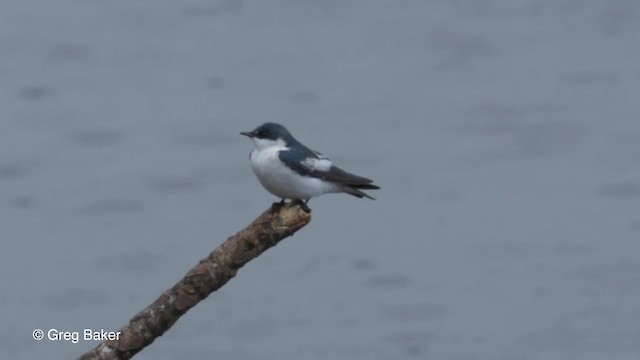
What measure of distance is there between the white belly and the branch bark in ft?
6.57

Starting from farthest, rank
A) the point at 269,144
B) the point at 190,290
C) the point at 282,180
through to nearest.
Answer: the point at 269,144 < the point at 282,180 < the point at 190,290

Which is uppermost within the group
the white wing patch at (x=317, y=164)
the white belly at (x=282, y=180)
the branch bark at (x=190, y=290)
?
the white wing patch at (x=317, y=164)

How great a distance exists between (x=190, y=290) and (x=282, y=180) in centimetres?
268

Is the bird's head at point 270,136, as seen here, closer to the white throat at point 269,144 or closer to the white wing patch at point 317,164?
the white throat at point 269,144

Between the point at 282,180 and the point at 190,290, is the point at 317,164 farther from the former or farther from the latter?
the point at 190,290

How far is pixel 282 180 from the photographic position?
1128cm

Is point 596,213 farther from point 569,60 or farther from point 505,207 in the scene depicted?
point 569,60

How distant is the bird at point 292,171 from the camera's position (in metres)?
11.3

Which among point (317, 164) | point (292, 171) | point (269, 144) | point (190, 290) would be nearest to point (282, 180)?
point (292, 171)

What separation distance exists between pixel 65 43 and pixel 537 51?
26.4ft

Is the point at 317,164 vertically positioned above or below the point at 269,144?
below

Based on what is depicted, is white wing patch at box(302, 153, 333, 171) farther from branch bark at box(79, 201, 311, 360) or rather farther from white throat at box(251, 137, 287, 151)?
branch bark at box(79, 201, 311, 360)

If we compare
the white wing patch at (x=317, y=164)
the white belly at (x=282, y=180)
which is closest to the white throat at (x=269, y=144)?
the white belly at (x=282, y=180)

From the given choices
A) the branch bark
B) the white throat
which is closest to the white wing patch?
the white throat
